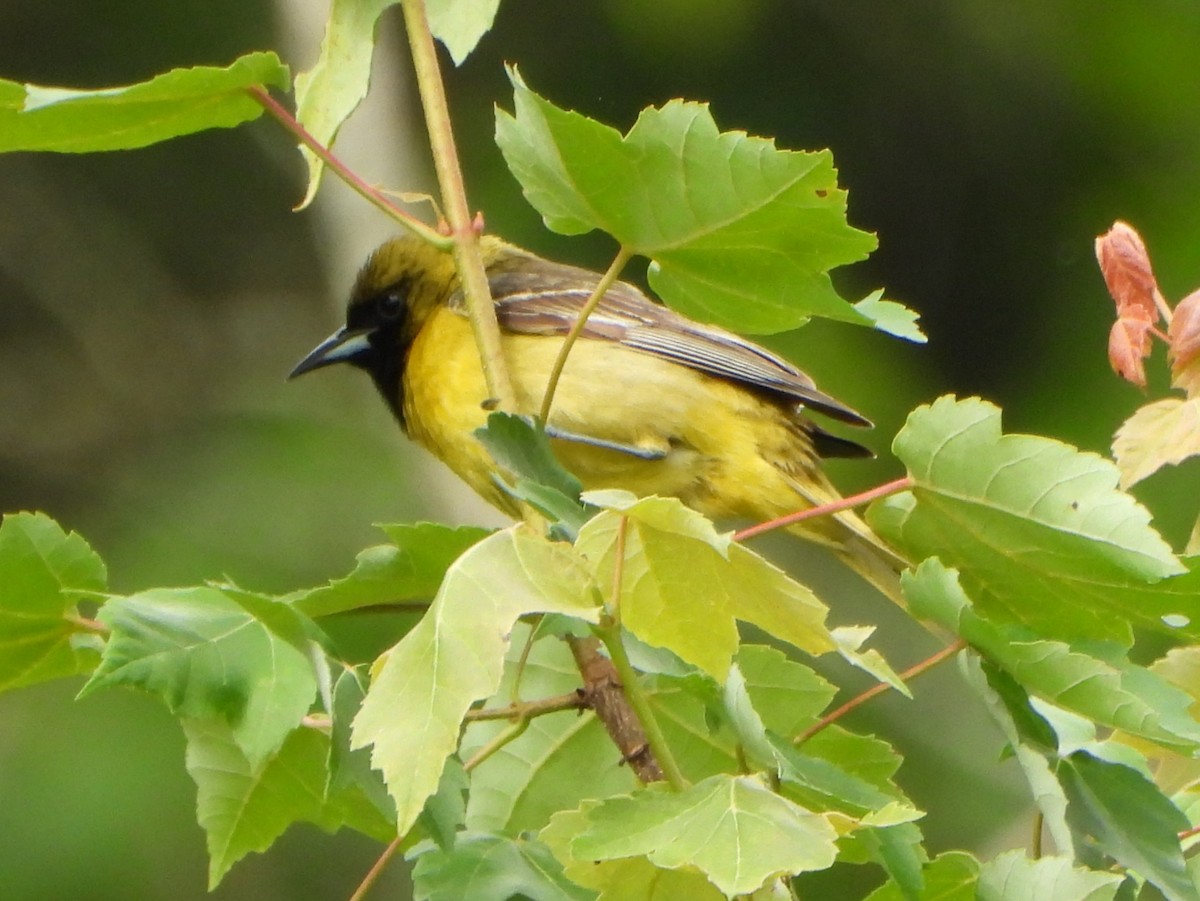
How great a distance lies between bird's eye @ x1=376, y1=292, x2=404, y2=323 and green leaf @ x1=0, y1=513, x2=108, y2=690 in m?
2.10

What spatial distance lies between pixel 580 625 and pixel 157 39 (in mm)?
8275

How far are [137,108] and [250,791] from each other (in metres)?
0.72

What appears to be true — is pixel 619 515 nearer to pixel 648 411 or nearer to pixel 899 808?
pixel 899 808

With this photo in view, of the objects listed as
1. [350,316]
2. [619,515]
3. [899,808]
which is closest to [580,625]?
[619,515]

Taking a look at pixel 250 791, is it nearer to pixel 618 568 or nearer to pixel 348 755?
pixel 348 755

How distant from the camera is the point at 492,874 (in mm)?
1694

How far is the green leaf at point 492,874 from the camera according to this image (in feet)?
5.47

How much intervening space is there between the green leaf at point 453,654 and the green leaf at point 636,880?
6.7 inches

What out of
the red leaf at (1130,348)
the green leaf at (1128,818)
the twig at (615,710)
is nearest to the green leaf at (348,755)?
the twig at (615,710)

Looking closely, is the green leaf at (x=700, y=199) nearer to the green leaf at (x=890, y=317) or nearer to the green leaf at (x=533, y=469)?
the green leaf at (x=890, y=317)

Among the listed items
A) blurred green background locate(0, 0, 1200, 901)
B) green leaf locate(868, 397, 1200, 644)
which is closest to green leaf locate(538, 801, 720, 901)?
green leaf locate(868, 397, 1200, 644)

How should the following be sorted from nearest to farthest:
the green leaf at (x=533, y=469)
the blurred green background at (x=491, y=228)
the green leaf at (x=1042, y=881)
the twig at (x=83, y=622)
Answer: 1. the green leaf at (x=1042, y=881)
2. the green leaf at (x=533, y=469)
3. the twig at (x=83, y=622)
4. the blurred green background at (x=491, y=228)

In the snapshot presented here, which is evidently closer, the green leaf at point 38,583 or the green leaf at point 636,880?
the green leaf at point 636,880

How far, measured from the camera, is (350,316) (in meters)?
3.94
